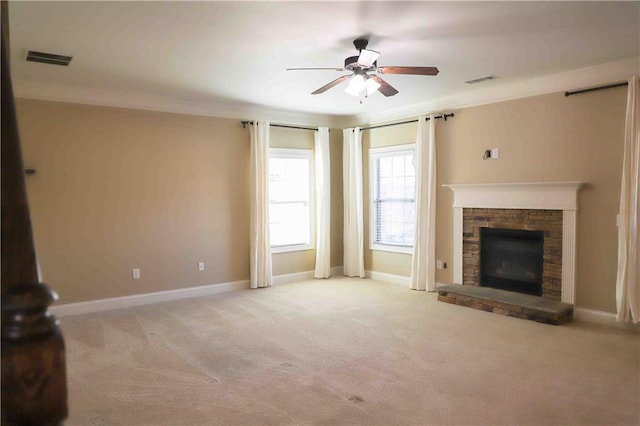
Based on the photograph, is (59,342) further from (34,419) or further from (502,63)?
(502,63)

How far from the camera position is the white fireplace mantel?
15.4 feet

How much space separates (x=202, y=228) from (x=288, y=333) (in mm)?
2427

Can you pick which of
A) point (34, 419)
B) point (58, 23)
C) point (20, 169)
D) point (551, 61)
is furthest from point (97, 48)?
point (551, 61)

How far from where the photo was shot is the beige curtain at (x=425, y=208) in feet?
19.7

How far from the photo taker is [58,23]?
316cm

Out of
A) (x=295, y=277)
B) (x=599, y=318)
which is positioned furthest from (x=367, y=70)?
(x=295, y=277)

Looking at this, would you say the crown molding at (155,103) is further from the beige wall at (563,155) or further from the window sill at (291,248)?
the beige wall at (563,155)

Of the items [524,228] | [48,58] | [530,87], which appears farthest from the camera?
[524,228]

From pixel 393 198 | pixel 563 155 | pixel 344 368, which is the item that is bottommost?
pixel 344 368

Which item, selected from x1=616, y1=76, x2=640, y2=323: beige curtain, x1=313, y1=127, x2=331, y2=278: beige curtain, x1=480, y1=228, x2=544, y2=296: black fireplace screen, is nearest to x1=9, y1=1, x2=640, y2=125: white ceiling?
x1=616, y1=76, x2=640, y2=323: beige curtain

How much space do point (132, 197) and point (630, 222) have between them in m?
5.70

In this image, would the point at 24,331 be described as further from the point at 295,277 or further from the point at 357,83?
the point at 295,277

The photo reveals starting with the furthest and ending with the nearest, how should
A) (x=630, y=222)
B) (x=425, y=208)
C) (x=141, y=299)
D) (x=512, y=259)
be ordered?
(x=425, y=208) < (x=141, y=299) < (x=512, y=259) < (x=630, y=222)

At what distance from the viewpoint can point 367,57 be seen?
11.2 ft
